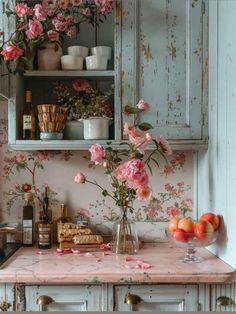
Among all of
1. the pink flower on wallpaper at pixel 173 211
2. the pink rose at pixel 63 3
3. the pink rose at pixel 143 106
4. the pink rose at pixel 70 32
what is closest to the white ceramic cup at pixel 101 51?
the pink rose at pixel 70 32

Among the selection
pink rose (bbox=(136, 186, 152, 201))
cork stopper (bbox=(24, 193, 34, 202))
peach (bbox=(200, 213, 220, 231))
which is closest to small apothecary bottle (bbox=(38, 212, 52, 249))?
cork stopper (bbox=(24, 193, 34, 202))

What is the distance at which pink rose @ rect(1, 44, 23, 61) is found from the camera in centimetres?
192

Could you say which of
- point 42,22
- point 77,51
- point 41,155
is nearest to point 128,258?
point 41,155

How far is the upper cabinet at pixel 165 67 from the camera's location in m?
2.05

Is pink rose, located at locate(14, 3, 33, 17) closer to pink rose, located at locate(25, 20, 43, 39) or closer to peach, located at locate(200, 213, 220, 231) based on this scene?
pink rose, located at locate(25, 20, 43, 39)

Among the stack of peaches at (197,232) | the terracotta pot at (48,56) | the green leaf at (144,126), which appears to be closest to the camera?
the stack of peaches at (197,232)

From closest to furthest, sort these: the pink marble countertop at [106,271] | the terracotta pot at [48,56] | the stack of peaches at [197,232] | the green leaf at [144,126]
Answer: the pink marble countertop at [106,271]
the stack of peaches at [197,232]
the green leaf at [144,126]
the terracotta pot at [48,56]

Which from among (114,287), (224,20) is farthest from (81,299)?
(224,20)

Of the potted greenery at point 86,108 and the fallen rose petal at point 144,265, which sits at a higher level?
the potted greenery at point 86,108

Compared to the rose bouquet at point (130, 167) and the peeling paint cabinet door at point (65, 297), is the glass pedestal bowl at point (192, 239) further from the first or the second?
the peeling paint cabinet door at point (65, 297)

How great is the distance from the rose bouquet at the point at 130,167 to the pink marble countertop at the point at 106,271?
0.12m

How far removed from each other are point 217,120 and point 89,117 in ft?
1.85

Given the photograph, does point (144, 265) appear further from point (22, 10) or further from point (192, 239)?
point (22, 10)

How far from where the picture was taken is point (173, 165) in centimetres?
236
